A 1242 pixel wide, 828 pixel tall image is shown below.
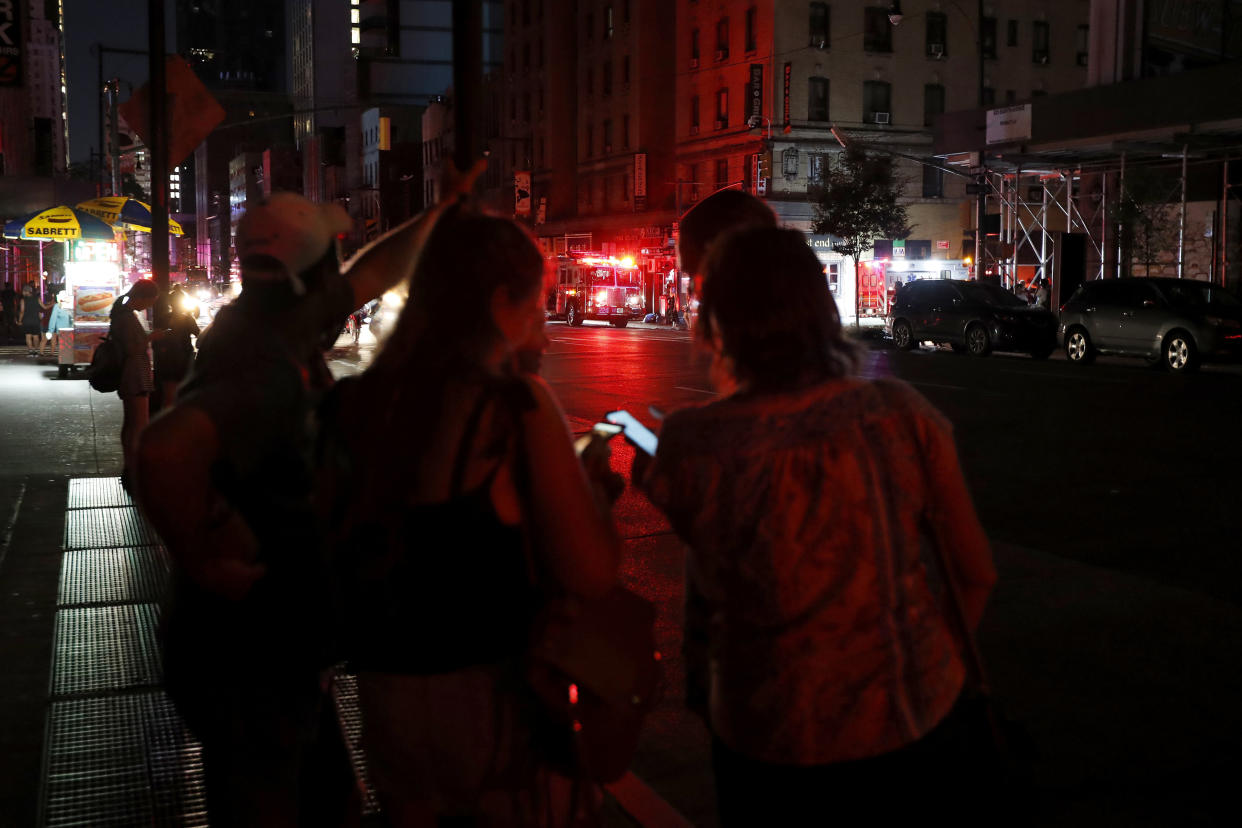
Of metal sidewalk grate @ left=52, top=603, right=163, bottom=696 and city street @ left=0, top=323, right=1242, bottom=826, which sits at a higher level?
city street @ left=0, top=323, right=1242, bottom=826

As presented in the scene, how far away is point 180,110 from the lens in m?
10.1

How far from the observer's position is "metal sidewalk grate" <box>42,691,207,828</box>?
3930 mm

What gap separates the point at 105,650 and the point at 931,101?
5709 centimetres

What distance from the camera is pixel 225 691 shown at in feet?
8.13

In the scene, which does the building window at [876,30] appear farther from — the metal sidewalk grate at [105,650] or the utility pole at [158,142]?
the metal sidewalk grate at [105,650]

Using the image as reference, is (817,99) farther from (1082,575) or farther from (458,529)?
(458,529)

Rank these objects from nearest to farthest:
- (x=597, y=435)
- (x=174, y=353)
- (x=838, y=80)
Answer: (x=597, y=435), (x=174, y=353), (x=838, y=80)

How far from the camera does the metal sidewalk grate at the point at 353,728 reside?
4066mm

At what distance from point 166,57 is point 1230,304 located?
1975 centimetres

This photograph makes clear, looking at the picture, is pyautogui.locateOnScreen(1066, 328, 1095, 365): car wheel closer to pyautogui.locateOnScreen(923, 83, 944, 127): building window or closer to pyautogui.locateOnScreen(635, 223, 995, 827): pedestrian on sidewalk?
pyautogui.locateOnScreen(635, 223, 995, 827): pedestrian on sidewalk

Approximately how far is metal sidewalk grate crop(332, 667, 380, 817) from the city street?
34.3 inches

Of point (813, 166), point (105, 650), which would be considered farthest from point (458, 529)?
point (813, 166)

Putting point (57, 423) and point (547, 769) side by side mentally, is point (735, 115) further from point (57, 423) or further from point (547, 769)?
point (547, 769)

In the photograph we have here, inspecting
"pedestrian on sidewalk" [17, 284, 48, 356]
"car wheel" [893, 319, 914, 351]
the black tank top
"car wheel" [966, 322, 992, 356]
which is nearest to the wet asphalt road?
the black tank top
